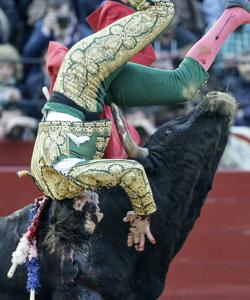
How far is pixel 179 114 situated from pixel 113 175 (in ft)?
9.54

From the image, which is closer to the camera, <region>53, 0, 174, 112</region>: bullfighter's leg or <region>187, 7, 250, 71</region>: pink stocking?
<region>53, 0, 174, 112</region>: bullfighter's leg

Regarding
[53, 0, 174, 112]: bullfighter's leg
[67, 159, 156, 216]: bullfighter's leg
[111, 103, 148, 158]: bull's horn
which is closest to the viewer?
[67, 159, 156, 216]: bullfighter's leg

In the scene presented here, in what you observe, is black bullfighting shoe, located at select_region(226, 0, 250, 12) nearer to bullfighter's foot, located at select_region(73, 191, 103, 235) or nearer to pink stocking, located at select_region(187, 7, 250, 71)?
pink stocking, located at select_region(187, 7, 250, 71)

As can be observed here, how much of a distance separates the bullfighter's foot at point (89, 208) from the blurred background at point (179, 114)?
1.88 metres

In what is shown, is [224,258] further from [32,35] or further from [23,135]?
→ [32,35]

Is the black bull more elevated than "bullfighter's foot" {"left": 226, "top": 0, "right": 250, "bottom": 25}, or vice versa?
"bullfighter's foot" {"left": 226, "top": 0, "right": 250, "bottom": 25}

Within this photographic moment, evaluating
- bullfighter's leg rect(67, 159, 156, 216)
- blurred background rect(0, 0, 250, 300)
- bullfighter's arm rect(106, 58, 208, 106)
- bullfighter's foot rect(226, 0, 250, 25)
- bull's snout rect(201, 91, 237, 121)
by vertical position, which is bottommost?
blurred background rect(0, 0, 250, 300)

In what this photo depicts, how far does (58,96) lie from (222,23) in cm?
67

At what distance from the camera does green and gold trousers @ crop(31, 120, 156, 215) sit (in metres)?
4.00

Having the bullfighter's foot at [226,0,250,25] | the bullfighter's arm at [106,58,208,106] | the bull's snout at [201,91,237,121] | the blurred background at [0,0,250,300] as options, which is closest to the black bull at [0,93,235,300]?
the bull's snout at [201,91,237,121]

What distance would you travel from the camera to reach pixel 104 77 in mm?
4188

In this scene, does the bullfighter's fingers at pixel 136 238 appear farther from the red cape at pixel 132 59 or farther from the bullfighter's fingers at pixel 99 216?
the red cape at pixel 132 59

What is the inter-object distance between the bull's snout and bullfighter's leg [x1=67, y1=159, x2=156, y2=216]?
0.53 meters

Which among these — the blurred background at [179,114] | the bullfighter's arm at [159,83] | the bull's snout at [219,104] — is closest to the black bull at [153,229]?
the bull's snout at [219,104]
